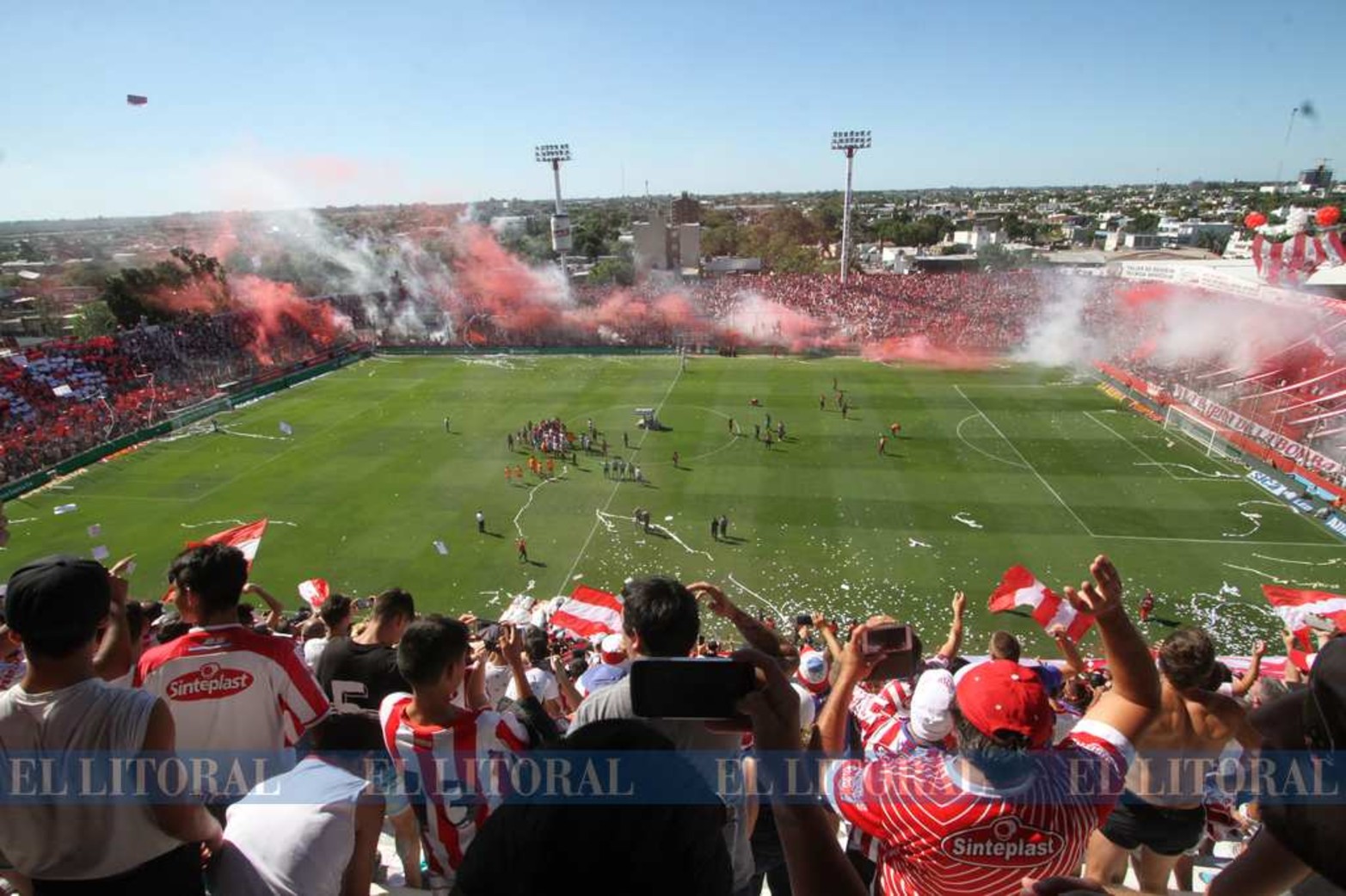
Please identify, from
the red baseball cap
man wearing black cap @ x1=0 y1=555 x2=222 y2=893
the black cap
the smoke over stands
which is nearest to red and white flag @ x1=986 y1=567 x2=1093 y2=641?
the red baseball cap

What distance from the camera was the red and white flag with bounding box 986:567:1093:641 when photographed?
33.9 feet

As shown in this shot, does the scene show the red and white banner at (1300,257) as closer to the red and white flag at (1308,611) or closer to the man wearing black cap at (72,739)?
the red and white flag at (1308,611)

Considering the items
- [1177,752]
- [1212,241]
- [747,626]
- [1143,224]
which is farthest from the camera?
[1143,224]

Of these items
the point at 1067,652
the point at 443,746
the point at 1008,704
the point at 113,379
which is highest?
the point at 1008,704

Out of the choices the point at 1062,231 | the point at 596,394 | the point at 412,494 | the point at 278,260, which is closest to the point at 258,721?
the point at 412,494

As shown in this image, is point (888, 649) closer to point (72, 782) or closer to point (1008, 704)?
point (1008, 704)

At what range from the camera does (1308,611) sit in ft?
37.3

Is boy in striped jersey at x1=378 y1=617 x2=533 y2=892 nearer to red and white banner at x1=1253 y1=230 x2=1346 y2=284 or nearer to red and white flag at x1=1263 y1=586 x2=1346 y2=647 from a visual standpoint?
red and white flag at x1=1263 y1=586 x2=1346 y2=647

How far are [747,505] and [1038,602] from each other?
15.0 m

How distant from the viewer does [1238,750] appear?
19.3 ft

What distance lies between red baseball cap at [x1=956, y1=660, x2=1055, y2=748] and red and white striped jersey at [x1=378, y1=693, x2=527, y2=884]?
2327 millimetres

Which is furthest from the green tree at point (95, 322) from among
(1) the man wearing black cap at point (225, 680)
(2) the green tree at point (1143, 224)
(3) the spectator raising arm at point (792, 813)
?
(2) the green tree at point (1143, 224)

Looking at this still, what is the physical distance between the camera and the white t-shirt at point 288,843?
3016 millimetres

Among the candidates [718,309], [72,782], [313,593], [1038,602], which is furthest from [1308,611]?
[718,309]
